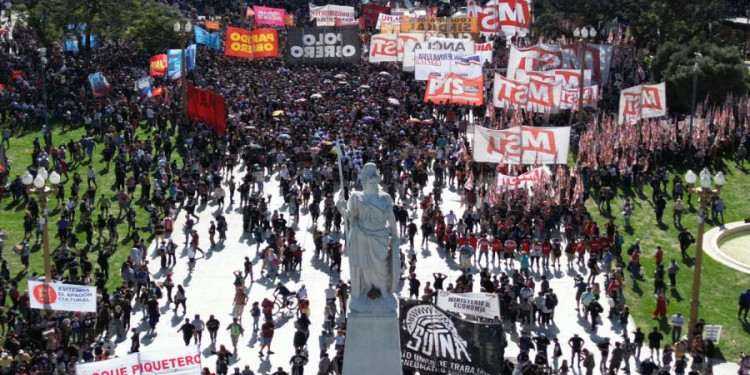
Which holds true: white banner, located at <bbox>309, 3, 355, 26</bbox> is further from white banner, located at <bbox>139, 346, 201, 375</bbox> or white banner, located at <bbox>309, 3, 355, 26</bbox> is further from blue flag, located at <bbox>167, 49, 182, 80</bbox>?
white banner, located at <bbox>139, 346, 201, 375</bbox>

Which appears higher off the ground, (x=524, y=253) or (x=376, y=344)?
(x=376, y=344)

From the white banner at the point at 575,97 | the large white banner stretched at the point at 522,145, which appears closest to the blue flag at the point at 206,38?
the white banner at the point at 575,97

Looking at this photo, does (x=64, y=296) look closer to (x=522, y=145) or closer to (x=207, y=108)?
(x=522, y=145)

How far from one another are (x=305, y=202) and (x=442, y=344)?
16600 millimetres

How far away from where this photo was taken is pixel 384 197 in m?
21.5

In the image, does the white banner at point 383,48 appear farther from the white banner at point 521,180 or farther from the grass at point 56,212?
the white banner at point 521,180

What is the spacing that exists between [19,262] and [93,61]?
2664cm

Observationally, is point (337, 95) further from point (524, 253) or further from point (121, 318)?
point (121, 318)

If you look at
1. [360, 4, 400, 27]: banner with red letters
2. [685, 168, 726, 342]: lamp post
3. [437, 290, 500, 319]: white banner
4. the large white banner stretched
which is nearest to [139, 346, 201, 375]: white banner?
[437, 290, 500, 319]: white banner

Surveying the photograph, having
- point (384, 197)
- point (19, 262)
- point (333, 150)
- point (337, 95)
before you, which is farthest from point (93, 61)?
point (384, 197)

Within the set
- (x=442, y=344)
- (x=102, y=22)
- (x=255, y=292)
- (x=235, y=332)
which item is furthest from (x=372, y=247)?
(x=102, y=22)

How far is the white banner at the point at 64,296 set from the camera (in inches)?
1192

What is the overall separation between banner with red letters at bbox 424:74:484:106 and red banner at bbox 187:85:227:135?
360 inches

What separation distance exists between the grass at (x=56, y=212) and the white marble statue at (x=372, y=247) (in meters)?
16.8
